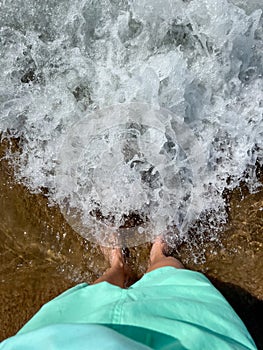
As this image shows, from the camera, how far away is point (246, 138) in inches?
78.4

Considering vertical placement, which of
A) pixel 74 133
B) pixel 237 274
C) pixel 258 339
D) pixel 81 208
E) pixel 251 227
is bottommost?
pixel 258 339

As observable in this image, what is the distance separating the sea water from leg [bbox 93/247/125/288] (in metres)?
0.05

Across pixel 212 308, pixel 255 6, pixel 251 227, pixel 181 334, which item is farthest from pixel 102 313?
pixel 255 6

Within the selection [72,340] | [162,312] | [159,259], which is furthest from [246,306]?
[72,340]

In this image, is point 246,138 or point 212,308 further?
point 246,138

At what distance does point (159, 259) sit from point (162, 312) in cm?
60

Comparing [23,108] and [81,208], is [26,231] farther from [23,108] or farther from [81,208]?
[23,108]

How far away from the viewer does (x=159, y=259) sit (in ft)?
6.46

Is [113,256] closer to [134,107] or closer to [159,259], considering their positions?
[159,259]

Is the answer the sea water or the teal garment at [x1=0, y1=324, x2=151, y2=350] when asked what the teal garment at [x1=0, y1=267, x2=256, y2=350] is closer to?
the teal garment at [x1=0, y1=324, x2=151, y2=350]

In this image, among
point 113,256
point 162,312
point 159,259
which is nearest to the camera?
point 162,312

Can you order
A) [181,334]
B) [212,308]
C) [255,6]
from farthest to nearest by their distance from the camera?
[255,6], [212,308], [181,334]

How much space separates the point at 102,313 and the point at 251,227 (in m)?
0.91

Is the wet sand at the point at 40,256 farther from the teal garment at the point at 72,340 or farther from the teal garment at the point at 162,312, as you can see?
the teal garment at the point at 72,340
